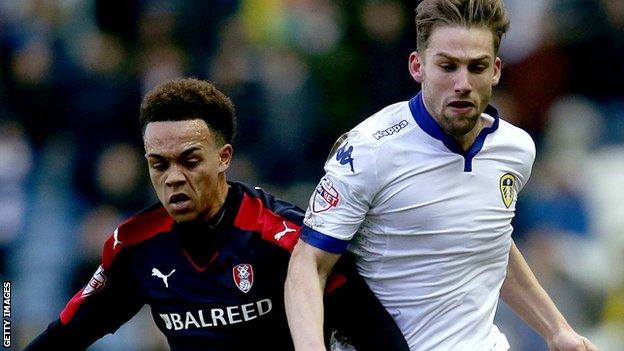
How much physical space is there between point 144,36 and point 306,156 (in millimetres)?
1623

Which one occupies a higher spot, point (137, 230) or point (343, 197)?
point (343, 197)

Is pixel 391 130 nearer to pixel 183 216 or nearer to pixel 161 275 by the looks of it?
pixel 183 216

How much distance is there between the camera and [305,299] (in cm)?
468

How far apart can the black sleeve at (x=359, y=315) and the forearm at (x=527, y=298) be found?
67cm

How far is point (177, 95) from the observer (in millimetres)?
5098

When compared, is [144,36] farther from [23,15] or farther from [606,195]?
[606,195]

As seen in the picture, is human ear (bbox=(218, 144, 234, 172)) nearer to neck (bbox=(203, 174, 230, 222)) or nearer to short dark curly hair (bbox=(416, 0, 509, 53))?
neck (bbox=(203, 174, 230, 222))

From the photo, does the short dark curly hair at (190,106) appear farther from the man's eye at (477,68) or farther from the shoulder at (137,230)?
the man's eye at (477,68)

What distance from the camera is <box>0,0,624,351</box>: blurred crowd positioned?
9.00 metres

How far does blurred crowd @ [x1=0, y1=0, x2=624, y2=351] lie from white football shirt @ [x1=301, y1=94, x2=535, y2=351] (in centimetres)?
361

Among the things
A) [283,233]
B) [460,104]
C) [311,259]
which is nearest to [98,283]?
[283,233]

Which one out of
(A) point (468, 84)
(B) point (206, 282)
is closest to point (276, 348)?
(B) point (206, 282)

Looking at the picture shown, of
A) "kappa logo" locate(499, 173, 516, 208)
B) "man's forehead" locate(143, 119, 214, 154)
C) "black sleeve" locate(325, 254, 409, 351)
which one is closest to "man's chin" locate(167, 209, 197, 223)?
"man's forehead" locate(143, 119, 214, 154)

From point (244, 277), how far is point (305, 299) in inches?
17.7
